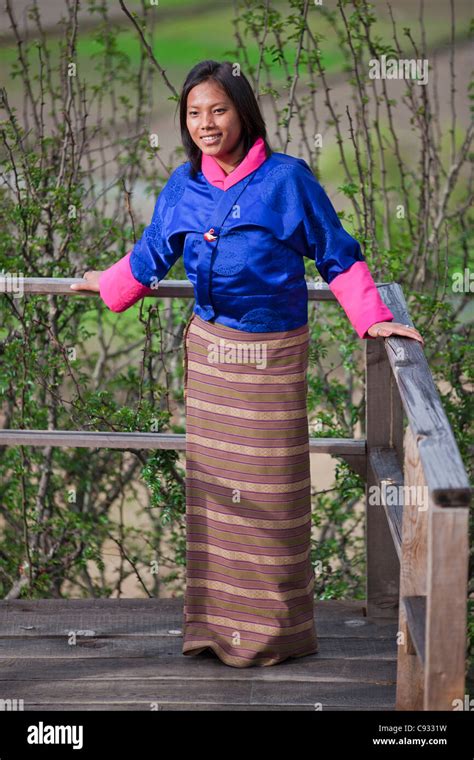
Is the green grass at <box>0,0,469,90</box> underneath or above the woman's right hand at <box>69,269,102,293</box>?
above

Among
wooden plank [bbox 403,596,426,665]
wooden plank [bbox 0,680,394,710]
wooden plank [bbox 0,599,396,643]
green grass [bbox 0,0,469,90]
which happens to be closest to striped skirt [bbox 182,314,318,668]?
wooden plank [bbox 0,680,394,710]

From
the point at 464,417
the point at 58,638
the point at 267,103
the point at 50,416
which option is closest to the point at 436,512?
the point at 58,638

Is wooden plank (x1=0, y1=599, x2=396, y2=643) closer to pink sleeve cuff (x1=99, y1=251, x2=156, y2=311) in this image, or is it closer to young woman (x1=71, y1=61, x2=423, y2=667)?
young woman (x1=71, y1=61, x2=423, y2=667)

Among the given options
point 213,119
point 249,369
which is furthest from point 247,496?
point 213,119

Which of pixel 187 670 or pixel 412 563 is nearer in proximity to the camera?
pixel 412 563

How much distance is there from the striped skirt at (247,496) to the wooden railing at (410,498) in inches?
10.1

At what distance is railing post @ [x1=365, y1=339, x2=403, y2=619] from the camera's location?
10.7 feet

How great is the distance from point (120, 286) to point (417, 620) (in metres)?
1.18

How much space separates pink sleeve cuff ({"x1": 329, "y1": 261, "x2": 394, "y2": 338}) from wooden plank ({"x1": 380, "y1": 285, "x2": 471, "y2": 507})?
0.22 ft

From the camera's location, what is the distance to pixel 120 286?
9.96 ft

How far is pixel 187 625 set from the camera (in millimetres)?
3066

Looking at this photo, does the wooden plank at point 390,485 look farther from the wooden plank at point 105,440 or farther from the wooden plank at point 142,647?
the wooden plank at point 142,647

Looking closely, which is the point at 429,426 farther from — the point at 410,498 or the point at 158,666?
the point at 158,666

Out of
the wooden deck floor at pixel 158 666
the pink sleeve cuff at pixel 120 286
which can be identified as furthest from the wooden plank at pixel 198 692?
the pink sleeve cuff at pixel 120 286
